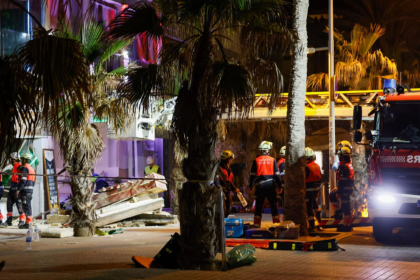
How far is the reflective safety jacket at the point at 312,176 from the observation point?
16.2m

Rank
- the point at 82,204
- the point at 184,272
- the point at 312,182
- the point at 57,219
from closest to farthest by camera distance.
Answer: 1. the point at 184,272
2. the point at 82,204
3. the point at 312,182
4. the point at 57,219

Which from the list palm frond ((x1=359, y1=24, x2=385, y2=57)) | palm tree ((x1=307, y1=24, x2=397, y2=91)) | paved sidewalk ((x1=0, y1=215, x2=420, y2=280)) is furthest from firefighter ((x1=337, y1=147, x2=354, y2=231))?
palm frond ((x1=359, y1=24, x2=385, y2=57))

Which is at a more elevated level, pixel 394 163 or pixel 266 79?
pixel 266 79

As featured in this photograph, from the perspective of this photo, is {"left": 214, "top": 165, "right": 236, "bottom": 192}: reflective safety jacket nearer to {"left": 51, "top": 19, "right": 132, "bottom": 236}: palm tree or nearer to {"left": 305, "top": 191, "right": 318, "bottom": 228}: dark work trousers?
{"left": 305, "top": 191, "right": 318, "bottom": 228}: dark work trousers

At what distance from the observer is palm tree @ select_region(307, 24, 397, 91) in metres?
28.5

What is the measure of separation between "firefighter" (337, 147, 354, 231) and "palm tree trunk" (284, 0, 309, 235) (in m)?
1.91

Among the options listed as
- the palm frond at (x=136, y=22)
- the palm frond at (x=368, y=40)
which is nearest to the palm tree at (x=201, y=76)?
the palm frond at (x=136, y=22)

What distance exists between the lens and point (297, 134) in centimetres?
1433

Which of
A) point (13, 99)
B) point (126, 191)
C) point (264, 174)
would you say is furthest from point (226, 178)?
point (13, 99)

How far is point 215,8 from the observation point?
9.77 metres

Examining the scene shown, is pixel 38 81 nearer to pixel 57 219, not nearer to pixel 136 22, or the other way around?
pixel 136 22

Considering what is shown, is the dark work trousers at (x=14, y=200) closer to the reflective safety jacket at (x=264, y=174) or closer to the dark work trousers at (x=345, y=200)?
the reflective safety jacket at (x=264, y=174)

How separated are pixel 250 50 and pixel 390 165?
4.26 m

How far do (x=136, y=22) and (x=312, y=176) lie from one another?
7779 mm
